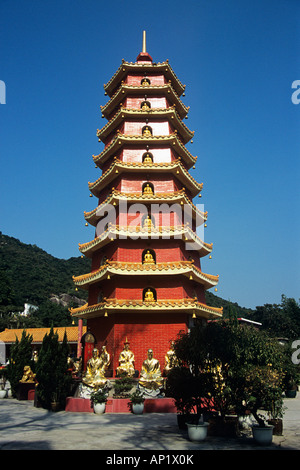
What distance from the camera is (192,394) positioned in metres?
9.73

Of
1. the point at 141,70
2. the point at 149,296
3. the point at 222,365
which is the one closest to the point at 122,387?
the point at 149,296

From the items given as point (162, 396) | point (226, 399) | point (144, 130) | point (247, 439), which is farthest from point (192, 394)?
point (144, 130)

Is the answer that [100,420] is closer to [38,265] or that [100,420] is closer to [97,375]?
[97,375]

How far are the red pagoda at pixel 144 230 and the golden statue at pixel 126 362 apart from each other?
82 centimetres

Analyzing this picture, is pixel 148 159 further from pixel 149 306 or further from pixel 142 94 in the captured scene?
pixel 149 306

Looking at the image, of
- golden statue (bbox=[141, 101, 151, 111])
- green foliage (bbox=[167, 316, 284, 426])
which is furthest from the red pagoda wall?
golden statue (bbox=[141, 101, 151, 111])

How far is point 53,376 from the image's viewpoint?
14.6m

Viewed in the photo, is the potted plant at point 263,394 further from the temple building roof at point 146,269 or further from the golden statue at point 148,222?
the golden statue at point 148,222

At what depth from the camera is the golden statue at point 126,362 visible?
16.6 m

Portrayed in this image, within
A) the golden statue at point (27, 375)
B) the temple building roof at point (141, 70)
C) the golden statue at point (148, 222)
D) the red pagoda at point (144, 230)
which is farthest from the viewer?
the temple building roof at point (141, 70)

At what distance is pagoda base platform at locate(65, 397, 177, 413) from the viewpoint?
45.5 feet

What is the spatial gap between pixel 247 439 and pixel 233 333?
269cm

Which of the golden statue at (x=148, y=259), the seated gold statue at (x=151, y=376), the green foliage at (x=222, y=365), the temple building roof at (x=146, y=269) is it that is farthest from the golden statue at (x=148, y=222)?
the green foliage at (x=222, y=365)

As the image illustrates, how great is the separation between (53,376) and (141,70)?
20.8 metres
